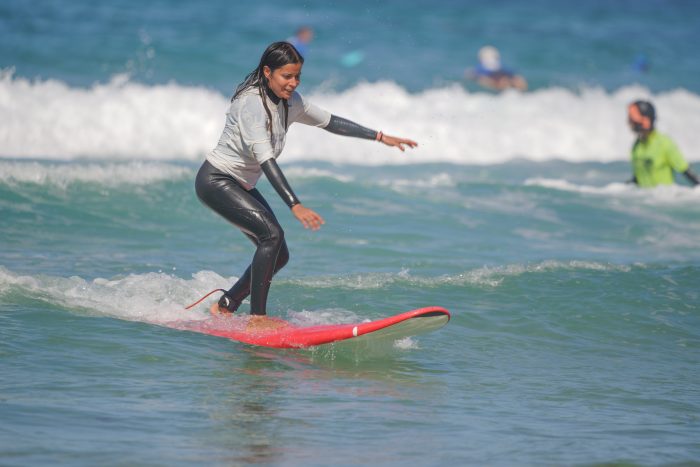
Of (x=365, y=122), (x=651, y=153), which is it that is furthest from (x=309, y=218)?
(x=365, y=122)

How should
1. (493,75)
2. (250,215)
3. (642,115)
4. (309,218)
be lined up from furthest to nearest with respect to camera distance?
(493,75) < (642,115) < (250,215) < (309,218)

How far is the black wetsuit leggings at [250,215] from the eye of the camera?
251 inches

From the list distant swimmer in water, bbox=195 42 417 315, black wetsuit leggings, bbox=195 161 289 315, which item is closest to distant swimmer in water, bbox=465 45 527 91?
distant swimmer in water, bbox=195 42 417 315

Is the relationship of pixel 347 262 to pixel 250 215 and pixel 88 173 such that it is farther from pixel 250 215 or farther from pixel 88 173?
pixel 88 173

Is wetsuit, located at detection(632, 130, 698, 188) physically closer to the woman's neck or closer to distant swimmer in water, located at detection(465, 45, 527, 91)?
the woman's neck

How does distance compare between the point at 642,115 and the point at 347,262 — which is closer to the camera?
the point at 347,262

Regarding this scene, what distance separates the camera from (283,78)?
19.6 feet

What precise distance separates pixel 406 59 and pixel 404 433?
19690 millimetres

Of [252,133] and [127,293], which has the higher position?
[252,133]

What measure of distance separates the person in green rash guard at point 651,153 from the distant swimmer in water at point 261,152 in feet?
21.2

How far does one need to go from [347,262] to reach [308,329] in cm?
300

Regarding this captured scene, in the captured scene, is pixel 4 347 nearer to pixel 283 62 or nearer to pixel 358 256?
pixel 283 62

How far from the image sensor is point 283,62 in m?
5.95

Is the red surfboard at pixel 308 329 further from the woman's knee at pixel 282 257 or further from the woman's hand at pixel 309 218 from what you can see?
the woman's hand at pixel 309 218
